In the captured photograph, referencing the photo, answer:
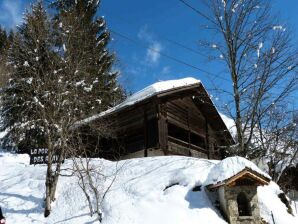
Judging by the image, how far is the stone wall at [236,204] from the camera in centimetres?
1282

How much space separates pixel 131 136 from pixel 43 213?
10026 millimetres

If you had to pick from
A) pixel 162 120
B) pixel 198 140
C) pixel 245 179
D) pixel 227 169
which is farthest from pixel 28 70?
pixel 198 140

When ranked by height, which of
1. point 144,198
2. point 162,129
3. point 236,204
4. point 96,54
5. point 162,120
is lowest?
point 236,204

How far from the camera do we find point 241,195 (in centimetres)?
1363

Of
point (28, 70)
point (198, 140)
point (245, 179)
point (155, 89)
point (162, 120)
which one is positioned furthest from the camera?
point (198, 140)

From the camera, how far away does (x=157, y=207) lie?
12930 millimetres

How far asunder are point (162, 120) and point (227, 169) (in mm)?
8977

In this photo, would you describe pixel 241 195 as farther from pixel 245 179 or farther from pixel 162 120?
pixel 162 120

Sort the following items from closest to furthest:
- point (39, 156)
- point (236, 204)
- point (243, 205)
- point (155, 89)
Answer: point (236, 204) → point (243, 205) → point (39, 156) → point (155, 89)

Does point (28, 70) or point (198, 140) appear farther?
point (198, 140)

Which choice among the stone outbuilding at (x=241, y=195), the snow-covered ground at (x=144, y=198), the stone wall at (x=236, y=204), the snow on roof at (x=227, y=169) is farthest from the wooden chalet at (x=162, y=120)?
the stone wall at (x=236, y=204)

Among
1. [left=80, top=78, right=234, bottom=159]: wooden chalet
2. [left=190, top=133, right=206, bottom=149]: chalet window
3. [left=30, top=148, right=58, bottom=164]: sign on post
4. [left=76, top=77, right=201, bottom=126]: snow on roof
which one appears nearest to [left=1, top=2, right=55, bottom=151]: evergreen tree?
[left=30, top=148, right=58, bottom=164]: sign on post

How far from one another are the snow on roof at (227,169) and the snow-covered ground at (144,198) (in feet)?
0.41

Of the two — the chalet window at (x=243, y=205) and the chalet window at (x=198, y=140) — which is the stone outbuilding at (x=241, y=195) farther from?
the chalet window at (x=198, y=140)
